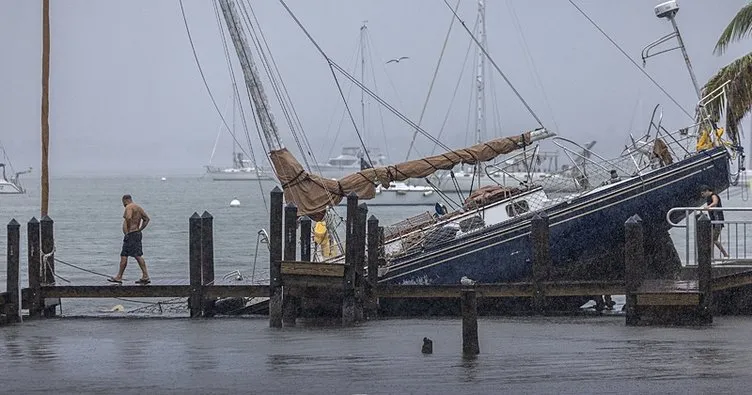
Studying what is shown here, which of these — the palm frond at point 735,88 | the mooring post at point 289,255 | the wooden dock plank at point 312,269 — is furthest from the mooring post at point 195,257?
the palm frond at point 735,88

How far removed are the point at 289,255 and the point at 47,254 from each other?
474cm

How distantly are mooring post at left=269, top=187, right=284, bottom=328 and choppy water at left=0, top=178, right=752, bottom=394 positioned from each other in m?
0.33

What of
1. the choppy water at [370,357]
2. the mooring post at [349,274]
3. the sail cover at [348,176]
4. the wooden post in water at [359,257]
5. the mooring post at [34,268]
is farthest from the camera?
the sail cover at [348,176]

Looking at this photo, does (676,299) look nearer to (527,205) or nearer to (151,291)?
(527,205)

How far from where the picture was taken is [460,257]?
24750 millimetres

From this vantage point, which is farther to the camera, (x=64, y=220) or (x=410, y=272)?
(x=64, y=220)

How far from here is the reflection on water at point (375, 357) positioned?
15156 millimetres

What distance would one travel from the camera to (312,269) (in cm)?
2209

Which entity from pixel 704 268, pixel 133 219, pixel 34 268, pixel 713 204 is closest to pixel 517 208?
pixel 713 204

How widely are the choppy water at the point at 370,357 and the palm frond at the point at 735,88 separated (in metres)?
11.6

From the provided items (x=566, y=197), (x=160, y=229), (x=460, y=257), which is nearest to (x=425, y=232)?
(x=460, y=257)

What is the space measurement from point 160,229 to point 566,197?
60.3 meters

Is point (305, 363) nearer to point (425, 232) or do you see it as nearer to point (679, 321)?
point (679, 321)

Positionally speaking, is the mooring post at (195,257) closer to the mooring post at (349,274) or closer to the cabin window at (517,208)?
the mooring post at (349,274)
